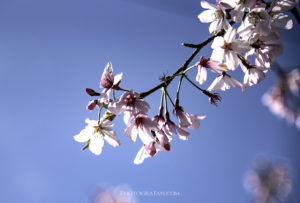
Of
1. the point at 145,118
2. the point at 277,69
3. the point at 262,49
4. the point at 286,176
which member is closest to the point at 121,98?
the point at 145,118

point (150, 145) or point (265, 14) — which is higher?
point (265, 14)

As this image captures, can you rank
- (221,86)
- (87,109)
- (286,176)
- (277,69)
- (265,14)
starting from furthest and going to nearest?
(286,176), (277,69), (221,86), (87,109), (265,14)

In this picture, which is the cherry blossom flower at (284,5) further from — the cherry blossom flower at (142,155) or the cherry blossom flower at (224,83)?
the cherry blossom flower at (142,155)

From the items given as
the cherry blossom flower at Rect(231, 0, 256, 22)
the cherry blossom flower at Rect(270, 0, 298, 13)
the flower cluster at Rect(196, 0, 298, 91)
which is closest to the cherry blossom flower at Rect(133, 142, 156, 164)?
the flower cluster at Rect(196, 0, 298, 91)

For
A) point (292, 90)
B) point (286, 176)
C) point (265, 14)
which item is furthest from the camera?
point (286, 176)

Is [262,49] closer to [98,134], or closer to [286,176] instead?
[98,134]

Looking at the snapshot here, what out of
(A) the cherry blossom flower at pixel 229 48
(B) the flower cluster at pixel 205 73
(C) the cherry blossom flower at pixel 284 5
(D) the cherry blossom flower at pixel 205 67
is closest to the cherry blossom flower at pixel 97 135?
(B) the flower cluster at pixel 205 73
